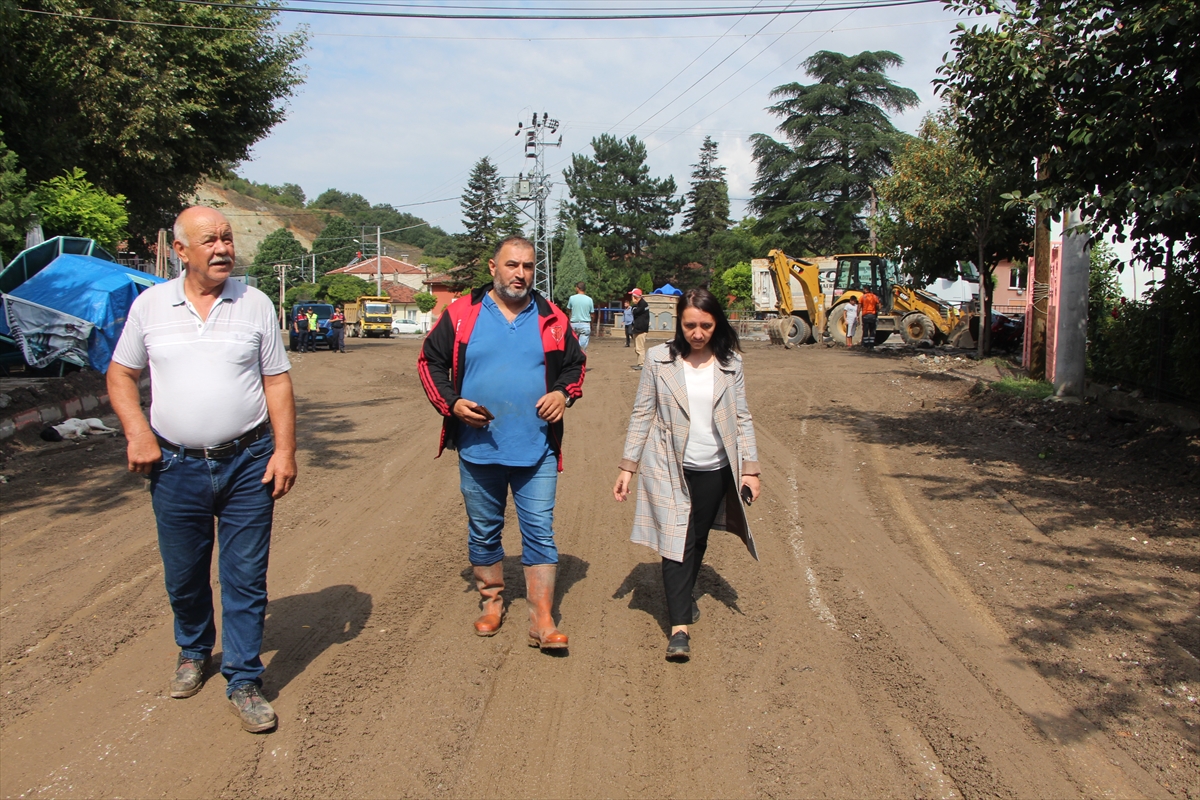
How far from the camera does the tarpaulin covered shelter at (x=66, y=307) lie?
13.3 m

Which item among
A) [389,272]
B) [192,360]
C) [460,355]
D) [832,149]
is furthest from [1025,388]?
[389,272]

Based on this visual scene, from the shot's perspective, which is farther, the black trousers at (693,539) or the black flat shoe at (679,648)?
the black trousers at (693,539)

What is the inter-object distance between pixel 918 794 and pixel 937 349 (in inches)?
873

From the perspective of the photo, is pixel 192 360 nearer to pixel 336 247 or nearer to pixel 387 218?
pixel 336 247

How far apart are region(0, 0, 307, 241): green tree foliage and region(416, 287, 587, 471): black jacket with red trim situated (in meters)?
11.4

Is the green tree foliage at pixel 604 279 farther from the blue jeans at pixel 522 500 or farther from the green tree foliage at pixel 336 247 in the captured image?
the blue jeans at pixel 522 500

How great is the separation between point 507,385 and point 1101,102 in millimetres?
6702

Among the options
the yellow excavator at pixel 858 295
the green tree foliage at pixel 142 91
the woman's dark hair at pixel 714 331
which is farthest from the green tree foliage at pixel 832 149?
the woman's dark hair at pixel 714 331

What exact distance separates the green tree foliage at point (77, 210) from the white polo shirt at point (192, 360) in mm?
14748

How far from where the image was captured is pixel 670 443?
4.59m

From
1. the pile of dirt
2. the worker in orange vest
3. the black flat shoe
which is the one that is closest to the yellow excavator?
the worker in orange vest

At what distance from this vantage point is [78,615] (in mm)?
5094

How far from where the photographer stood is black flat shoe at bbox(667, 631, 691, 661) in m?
4.43

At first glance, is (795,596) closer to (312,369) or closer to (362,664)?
(362,664)
